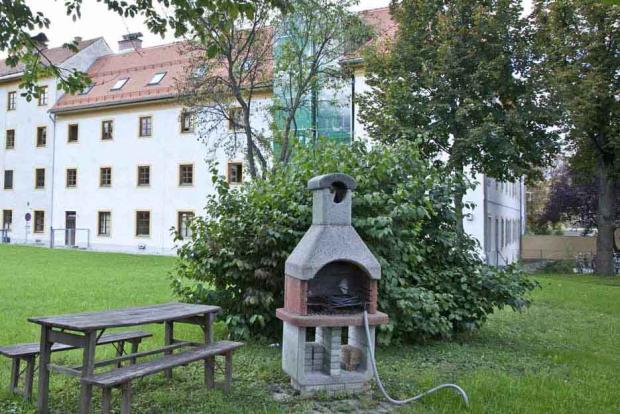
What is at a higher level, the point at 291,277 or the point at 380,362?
the point at 291,277

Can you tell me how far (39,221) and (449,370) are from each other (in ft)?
116

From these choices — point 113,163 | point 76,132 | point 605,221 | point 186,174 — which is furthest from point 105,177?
point 605,221

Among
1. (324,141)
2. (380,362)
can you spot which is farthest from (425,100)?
(380,362)

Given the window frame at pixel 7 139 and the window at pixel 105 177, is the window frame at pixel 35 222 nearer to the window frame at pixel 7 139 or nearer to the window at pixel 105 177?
the window frame at pixel 7 139

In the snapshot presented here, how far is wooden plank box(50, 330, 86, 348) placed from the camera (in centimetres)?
429

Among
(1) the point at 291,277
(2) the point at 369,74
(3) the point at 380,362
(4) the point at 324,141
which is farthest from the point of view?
(2) the point at 369,74

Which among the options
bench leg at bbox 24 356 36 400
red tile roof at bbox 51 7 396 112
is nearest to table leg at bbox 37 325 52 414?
bench leg at bbox 24 356 36 400

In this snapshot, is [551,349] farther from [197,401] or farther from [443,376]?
[197,401]

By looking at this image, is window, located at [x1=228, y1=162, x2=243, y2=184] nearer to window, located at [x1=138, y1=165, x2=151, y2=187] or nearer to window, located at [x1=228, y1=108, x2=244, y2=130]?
window, located at [x1=228, y1=108, x2=244, y2=130]

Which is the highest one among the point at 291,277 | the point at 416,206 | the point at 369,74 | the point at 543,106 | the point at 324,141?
the point at 369,74

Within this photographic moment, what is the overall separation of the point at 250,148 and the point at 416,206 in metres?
15.3

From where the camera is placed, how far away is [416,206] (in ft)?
25.2

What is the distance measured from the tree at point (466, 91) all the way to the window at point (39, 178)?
24.3 metres

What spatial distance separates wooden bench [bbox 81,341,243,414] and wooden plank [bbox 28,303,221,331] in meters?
0.31
